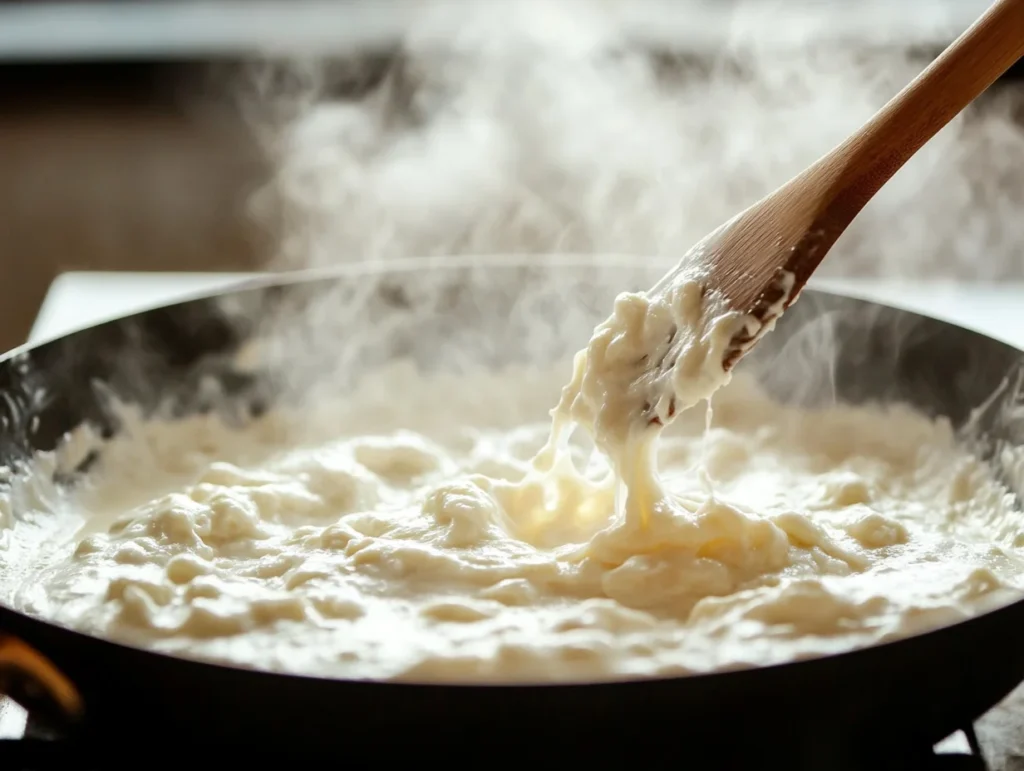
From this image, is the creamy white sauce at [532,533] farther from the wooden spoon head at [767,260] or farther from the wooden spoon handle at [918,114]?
the wooden spoon handle at [918,114]

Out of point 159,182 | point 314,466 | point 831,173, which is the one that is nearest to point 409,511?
point 314,466

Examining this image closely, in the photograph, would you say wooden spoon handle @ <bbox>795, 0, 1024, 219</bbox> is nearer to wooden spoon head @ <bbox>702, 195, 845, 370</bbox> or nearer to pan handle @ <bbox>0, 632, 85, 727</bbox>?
wooden spoon head @ <bbox>702, 195, 845, 370</bbox>

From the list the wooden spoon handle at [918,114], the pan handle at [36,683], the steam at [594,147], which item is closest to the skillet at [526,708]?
the pan handle at [36,683]

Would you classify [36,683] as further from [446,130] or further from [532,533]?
[446,130]

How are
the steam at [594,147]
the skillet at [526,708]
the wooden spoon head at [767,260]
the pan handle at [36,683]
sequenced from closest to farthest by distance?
the skillet at [526,708], the pan handle at [36,683], the wooden spoon head at [767,260], the steam at [594,147]

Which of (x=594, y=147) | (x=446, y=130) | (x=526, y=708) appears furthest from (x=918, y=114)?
(x=446, y=130)

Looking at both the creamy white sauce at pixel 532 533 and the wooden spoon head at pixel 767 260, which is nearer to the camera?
the creamy white sauce at pixel 532 533

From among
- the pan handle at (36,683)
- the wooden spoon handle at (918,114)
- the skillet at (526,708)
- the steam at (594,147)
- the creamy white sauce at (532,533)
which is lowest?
the skillet at (526,708)
